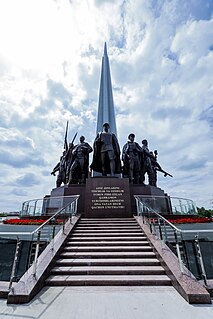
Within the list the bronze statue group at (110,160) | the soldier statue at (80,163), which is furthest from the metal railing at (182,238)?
the soldier statue at (80,163)

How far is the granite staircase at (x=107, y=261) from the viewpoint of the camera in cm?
387

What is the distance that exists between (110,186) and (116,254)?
16.7 ft

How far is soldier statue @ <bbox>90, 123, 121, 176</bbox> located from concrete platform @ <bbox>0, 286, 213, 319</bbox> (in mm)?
8298

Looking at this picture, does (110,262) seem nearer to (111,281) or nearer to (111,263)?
(111,263)

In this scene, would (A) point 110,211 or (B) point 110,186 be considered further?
(B) point 110,186

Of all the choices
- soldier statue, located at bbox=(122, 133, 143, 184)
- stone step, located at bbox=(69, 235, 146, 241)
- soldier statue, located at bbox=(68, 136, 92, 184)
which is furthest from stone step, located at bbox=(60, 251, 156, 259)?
soldier statue, located at bbox=(68, 136, 92, 184)

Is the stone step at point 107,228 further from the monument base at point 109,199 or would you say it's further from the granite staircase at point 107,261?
the monument base at point 109,199

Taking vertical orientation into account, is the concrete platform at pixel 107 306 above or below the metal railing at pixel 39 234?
below

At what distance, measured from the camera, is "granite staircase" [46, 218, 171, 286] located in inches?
152

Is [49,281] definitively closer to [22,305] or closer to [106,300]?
[22,305]

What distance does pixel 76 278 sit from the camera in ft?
13.1

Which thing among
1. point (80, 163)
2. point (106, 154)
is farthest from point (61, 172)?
point (106, 154)

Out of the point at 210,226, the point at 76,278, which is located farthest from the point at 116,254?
the point at 210,226

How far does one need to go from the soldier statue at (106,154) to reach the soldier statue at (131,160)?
69cm
